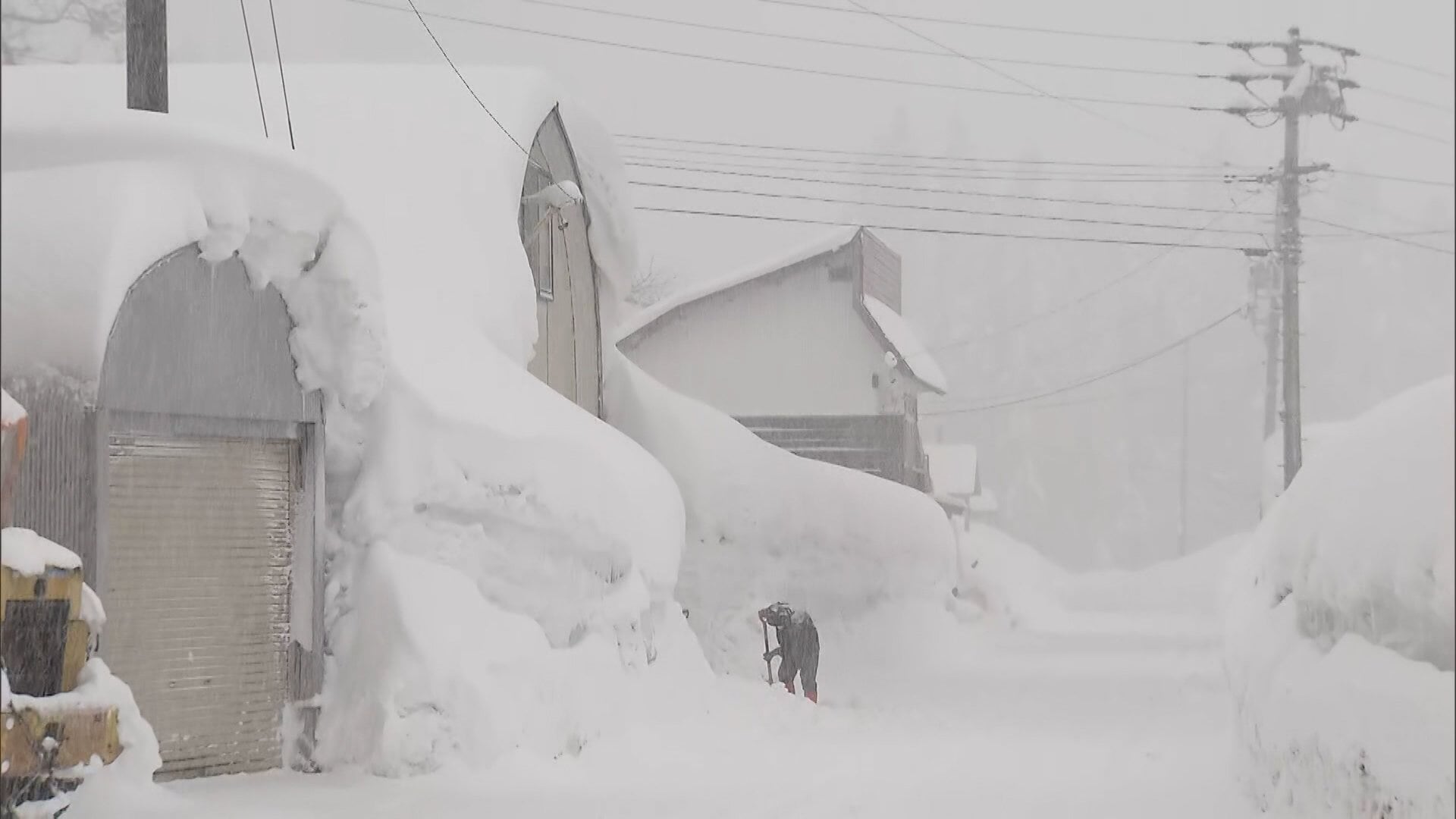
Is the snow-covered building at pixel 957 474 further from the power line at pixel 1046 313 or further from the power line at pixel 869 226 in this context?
the power line at pixel 1046 313

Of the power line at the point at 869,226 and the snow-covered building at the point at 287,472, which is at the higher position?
the power line at the point at 869,226

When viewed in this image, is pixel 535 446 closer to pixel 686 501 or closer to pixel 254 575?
pixel 254 575

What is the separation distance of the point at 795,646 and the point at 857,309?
1449cm

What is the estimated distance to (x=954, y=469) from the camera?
62.0m

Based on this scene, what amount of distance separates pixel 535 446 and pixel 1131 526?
6620 centimetres

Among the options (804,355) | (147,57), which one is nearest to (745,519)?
(804,355)

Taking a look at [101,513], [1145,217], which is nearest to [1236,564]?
[101,513]

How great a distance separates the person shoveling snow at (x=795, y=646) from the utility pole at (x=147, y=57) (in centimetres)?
1009

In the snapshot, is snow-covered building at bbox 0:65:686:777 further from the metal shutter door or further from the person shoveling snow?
the person shoveling snow

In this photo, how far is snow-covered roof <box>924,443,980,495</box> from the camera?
198 feet

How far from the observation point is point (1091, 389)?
77.1 metres

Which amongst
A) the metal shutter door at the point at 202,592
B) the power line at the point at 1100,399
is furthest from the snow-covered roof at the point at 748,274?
the power line at the point at 1100,399

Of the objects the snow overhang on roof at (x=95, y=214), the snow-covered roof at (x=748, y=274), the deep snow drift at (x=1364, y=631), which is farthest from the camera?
the snow-covered roof at (x=748, y=274)

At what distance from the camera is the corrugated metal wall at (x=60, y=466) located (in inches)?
411
